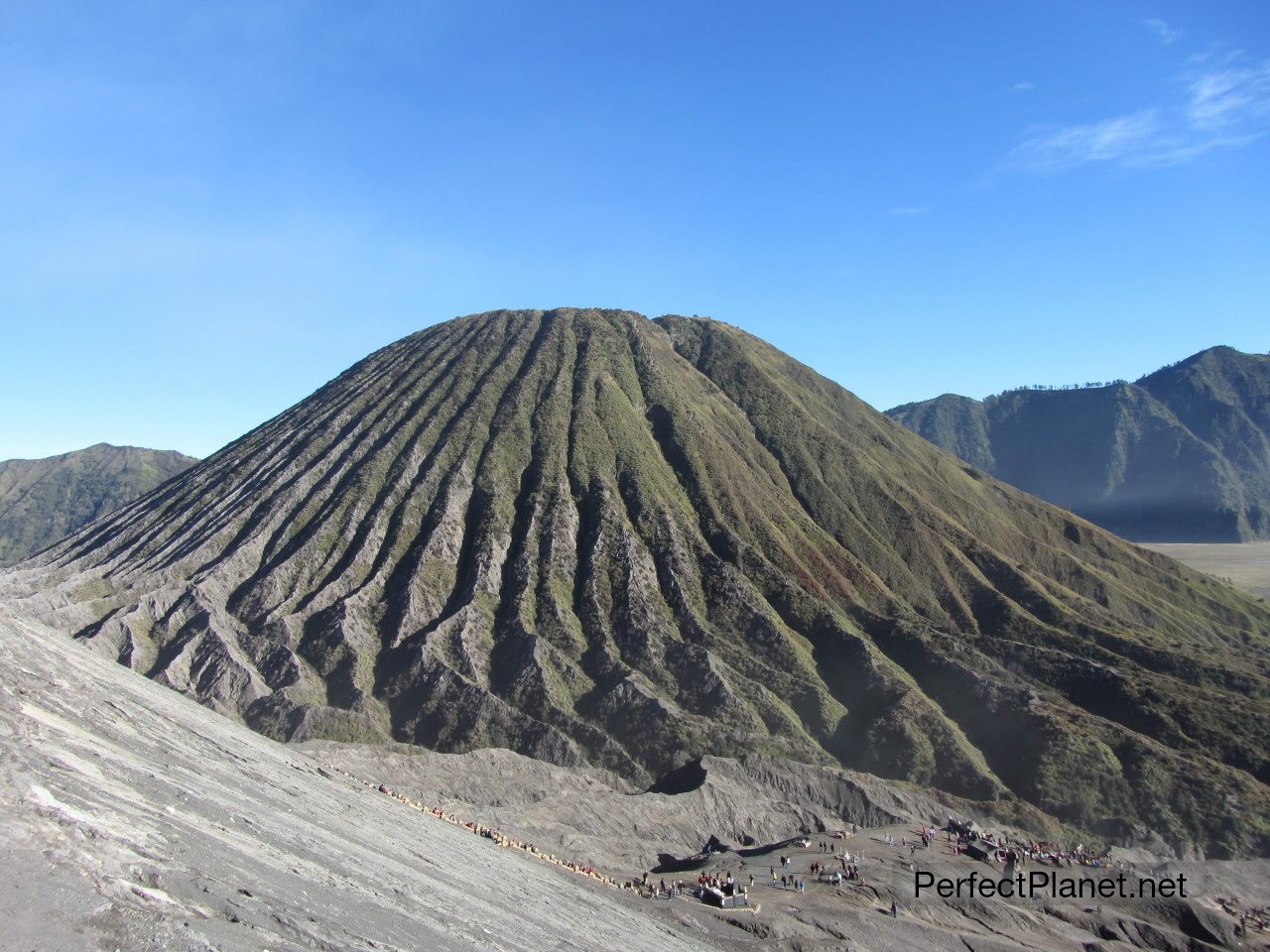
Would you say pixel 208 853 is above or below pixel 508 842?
above

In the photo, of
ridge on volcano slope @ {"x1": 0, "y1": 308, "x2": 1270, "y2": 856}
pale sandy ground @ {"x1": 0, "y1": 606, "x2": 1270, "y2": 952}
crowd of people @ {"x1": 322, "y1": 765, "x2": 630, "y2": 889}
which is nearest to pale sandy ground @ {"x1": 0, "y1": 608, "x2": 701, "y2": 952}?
pale sandy ground @ {"x1": 0, "y1": 606, "x2": 1270, "y2": 952}

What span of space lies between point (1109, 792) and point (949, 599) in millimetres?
37358

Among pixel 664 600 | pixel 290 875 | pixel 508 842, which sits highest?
pixel 664 600

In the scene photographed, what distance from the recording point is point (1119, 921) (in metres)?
54.8

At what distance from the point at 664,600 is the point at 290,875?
78.3m

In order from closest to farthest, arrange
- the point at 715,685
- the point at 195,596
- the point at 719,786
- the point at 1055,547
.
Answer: the point at 719,786, the point at 715,685, the point at 195,596, the point at 1055,547

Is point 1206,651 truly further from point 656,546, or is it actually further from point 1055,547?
point 656,546

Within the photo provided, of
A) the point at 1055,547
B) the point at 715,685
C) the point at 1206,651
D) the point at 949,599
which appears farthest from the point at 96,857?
the point at 1055,547

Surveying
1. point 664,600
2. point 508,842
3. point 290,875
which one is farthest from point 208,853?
point 664,600

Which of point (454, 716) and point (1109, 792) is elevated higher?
point (1109, 792)

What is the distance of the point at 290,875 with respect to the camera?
30938 millimetres

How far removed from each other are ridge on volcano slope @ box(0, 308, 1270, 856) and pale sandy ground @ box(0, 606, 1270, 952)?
17998 millimetres

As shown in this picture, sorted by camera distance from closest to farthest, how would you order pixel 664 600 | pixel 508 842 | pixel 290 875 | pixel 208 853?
1. pixel 208 853
2. pixel 290 875
3. pixel 508 842
4. pixel 664 600

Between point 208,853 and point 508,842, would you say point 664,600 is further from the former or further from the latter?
point 208,853
